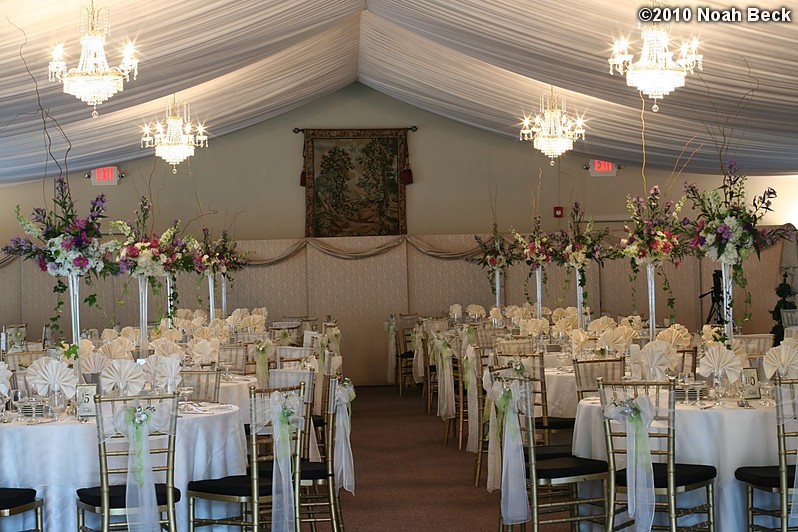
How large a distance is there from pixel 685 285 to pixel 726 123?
20.1ft

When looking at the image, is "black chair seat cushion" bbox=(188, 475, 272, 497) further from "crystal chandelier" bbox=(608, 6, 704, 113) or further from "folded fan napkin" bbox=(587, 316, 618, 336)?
"folded fan napkin" bbox=(587, 316, 618, 336)

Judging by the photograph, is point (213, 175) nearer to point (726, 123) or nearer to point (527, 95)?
point (527, 95)

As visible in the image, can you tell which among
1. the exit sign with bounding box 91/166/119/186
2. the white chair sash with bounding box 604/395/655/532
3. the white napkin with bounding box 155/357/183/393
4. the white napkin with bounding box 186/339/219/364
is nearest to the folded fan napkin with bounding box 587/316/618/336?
the white napkin with bounding box 186/339/219/364

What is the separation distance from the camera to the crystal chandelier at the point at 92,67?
25.2 feet

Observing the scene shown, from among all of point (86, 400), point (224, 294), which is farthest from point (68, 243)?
point (224, 294)

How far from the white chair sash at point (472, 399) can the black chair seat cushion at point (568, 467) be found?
2.95m

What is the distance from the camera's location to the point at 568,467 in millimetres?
5539

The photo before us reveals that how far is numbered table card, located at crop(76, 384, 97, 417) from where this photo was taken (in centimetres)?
575

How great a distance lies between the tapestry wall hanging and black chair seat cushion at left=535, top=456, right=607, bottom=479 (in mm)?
11785

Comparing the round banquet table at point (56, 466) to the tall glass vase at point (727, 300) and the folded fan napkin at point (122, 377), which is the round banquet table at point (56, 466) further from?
the tall glass vase at point (727, 300)

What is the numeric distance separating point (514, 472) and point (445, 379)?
190 inches

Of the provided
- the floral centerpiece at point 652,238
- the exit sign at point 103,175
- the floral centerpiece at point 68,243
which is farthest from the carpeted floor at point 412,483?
the exit sign at point 103,175

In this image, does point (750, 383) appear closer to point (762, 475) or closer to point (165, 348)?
point (762, 475)

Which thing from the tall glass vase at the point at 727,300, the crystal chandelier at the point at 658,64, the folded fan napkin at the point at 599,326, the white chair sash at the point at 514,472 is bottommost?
the white chair sash at the point at 514,472
